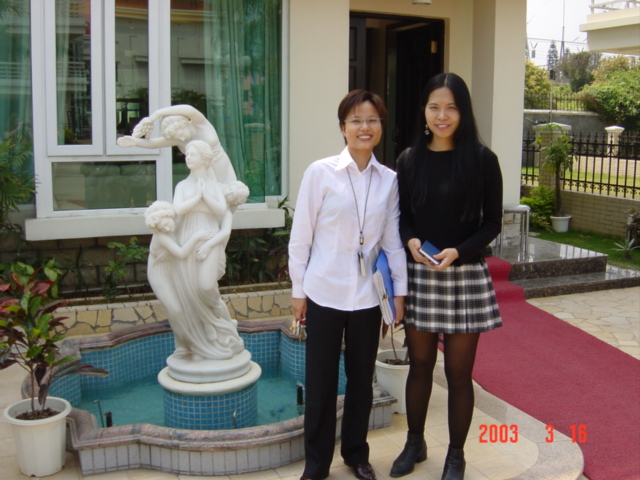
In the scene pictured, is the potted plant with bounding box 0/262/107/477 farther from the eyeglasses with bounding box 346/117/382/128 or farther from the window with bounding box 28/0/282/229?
the window with bounding box 28/0/282/229

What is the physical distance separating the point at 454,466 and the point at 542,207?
783 cm

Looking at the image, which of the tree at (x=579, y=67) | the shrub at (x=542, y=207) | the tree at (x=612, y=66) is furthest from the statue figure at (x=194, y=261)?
the tree at (x=579, y=67)

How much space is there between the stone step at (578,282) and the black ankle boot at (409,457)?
3769mm

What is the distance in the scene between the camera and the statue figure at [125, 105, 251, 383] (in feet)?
12.9

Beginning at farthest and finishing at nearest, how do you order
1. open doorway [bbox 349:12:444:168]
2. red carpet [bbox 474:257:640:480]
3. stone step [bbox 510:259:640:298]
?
1. open doorway [bbox 349:12:444:168]
2. stone step [bbox 510:259:640:298]
3. red carpet [bbox 474:257:640:480]

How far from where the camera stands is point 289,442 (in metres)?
3.50

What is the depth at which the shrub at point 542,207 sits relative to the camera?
1034 cm

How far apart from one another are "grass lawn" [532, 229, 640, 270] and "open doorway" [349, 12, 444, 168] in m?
2.40

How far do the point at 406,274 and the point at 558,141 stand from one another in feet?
25.8

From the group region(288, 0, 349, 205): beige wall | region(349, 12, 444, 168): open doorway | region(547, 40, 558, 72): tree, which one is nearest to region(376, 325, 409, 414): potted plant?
region(288, 0, 349, 205): beige wall

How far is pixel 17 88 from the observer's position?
596 centimetres

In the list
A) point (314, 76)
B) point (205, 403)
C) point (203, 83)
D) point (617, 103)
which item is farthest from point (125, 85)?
point (617, 103)

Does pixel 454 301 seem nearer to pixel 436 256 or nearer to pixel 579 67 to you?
pixel 436 256

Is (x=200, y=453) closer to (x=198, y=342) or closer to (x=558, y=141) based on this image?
(x=198, y=342)
